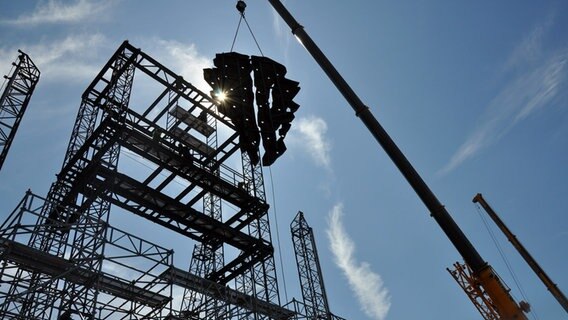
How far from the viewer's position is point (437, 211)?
55.1 feet

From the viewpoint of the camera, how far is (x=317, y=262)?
4994cm

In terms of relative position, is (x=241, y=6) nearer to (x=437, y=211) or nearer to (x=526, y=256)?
(x=437, y=211)

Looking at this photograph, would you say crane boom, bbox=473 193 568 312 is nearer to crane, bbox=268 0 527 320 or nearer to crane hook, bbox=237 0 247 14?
crane, bbox=268 0 527 320

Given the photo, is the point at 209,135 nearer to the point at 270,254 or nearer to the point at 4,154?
the point at 270,254

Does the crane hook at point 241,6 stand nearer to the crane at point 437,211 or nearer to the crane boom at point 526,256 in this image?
the crane at point 437,211

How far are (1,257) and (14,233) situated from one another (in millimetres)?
868

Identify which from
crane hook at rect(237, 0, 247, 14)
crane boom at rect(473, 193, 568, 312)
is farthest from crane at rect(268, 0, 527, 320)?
crane boom at rect(473, 193, 568, 312)

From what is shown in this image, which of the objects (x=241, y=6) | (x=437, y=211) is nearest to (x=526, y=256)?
(x=437, y=211)

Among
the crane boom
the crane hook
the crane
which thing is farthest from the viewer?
the crane boom

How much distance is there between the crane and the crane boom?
15379 millimetres

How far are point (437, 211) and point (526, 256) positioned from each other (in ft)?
70.2

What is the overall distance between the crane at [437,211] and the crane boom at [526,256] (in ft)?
50.5

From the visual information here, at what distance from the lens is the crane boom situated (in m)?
30.7

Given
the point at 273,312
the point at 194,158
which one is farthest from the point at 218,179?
the point at 273,312
